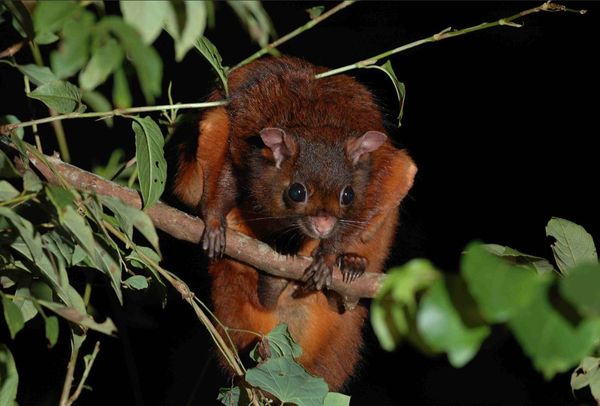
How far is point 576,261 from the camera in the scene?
6.49ft

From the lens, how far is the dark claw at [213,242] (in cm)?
255

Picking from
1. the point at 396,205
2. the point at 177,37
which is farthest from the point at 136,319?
the point at 177,37

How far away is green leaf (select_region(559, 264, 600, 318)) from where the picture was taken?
782 mm

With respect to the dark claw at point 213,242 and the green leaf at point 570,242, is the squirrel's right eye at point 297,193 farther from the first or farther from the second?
the green leaf at point 570,242

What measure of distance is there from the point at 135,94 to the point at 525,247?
1.78 m

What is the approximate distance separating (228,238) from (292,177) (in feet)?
1.03

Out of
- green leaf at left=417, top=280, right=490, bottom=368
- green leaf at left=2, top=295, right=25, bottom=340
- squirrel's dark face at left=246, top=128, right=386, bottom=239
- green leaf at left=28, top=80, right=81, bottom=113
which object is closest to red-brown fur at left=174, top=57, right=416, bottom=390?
squirrel's dark face at left=246, top=128, right=386, bottom=239

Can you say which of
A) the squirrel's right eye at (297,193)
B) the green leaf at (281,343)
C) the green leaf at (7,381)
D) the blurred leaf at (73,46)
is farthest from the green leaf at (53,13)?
the squirrel's right eye at (297,193)

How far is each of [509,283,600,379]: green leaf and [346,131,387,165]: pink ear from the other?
1.85 m

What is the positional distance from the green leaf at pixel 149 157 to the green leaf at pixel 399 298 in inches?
39.9

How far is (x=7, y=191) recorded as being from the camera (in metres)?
1.52

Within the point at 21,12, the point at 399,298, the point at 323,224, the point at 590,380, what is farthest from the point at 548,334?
the point at 323,224

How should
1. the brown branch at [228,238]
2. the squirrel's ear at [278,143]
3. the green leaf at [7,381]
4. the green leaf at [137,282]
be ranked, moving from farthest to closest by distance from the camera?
the squirrel's ear at [278,143] < the brown branch at [228,238] < the green leaf at [137,282] < the green leaf at [7,381]

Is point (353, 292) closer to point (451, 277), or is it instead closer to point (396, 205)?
point (396, 205)
